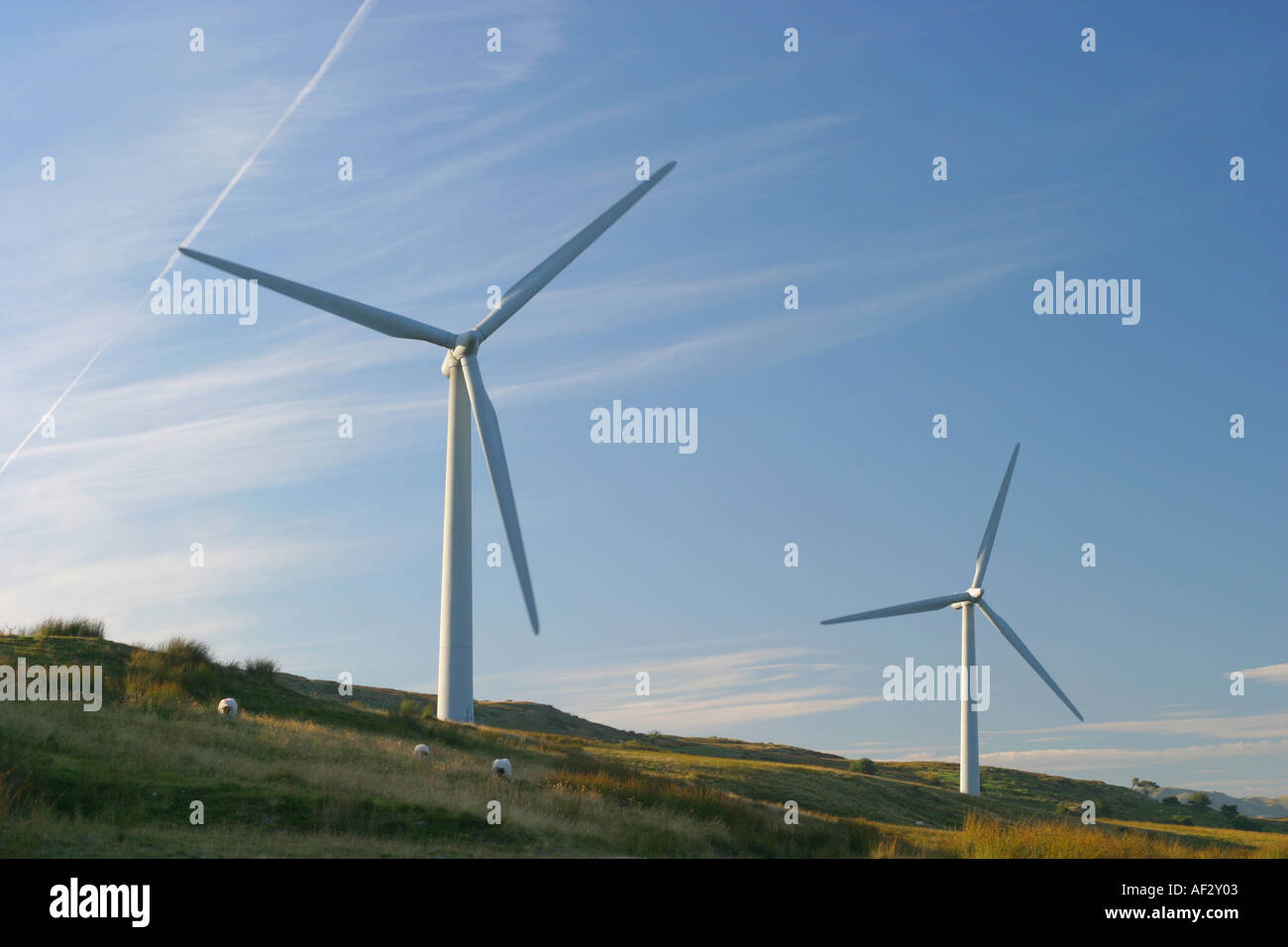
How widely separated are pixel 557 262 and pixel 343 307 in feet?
33.4

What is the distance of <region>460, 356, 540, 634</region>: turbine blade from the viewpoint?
3350cm

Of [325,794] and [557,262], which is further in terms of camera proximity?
[557,262]

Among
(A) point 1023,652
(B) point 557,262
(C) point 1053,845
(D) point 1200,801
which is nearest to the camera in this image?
(C) point 1053,845

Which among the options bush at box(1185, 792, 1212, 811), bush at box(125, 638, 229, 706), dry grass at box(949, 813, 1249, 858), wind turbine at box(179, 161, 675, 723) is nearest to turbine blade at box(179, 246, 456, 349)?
wind turbine at box(179, 161, 675, 723)

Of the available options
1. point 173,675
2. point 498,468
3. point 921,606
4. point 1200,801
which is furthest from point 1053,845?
point 1200,801

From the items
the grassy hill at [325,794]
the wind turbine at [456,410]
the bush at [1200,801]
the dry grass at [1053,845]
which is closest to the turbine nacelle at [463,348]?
the wind turbine at [456,410]

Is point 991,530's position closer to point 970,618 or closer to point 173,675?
point 970,618

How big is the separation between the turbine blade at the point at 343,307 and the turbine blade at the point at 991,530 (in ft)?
125

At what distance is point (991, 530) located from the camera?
7144cm

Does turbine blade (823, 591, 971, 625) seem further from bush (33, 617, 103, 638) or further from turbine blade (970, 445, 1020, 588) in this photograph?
bush (33, 617, 103, 638)
